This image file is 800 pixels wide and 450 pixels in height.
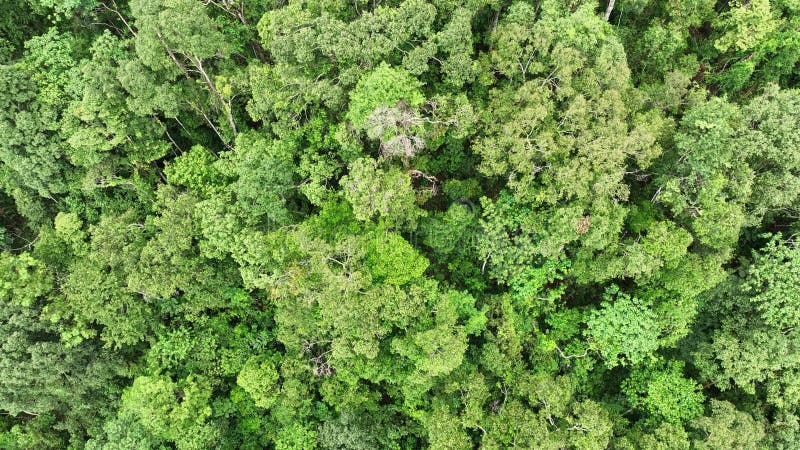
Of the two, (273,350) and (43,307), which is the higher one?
(43,307)

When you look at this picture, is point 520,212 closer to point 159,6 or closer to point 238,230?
point 238,230

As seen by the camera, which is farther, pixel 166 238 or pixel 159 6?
pixel 166 238

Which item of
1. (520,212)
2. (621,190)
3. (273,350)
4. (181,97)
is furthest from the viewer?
(273,350)

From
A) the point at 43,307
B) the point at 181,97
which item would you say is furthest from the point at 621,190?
the point at 43,307

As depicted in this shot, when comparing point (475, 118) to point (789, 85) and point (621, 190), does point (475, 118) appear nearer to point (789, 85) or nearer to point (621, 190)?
point (621, 190)

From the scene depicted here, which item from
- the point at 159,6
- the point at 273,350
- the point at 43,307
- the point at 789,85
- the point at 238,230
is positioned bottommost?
the point at 273,350

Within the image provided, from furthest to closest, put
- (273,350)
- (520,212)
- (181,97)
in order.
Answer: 1. (273,350)
2. (181,97)
3. (520,212)
